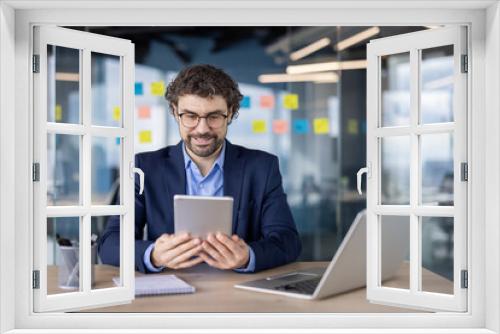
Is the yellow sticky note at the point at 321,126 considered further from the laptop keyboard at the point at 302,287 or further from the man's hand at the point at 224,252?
the laptop keyboard at the point at 302,287

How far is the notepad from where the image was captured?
2691 mm

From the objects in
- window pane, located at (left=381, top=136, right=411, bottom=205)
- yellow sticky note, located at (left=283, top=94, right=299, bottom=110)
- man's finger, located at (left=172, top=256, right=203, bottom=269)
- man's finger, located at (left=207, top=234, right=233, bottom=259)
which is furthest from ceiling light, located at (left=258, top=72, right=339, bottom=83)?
man's finger, located at (left=172, top=256, right=203, bottom=269)

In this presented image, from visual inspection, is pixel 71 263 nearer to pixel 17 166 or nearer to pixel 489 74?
pixel 17 166

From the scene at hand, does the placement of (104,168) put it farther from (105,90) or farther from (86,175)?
(86,175)

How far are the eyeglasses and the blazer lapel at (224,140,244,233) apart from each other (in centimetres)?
17

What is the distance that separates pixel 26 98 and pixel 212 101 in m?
1.76

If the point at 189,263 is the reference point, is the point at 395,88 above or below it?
above

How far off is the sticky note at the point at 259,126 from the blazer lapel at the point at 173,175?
93.4 inches

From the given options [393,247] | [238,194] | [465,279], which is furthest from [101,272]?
[465,279]

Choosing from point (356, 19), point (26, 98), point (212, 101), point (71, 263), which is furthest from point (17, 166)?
point (212, 101)

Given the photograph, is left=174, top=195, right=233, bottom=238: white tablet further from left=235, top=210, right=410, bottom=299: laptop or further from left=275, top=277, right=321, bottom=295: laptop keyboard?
left=275, top=277, right=321, bottom=295: laptop keyboard

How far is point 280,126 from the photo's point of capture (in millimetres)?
6254

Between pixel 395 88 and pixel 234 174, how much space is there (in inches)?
122

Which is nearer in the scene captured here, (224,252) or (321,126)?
(224,252)
